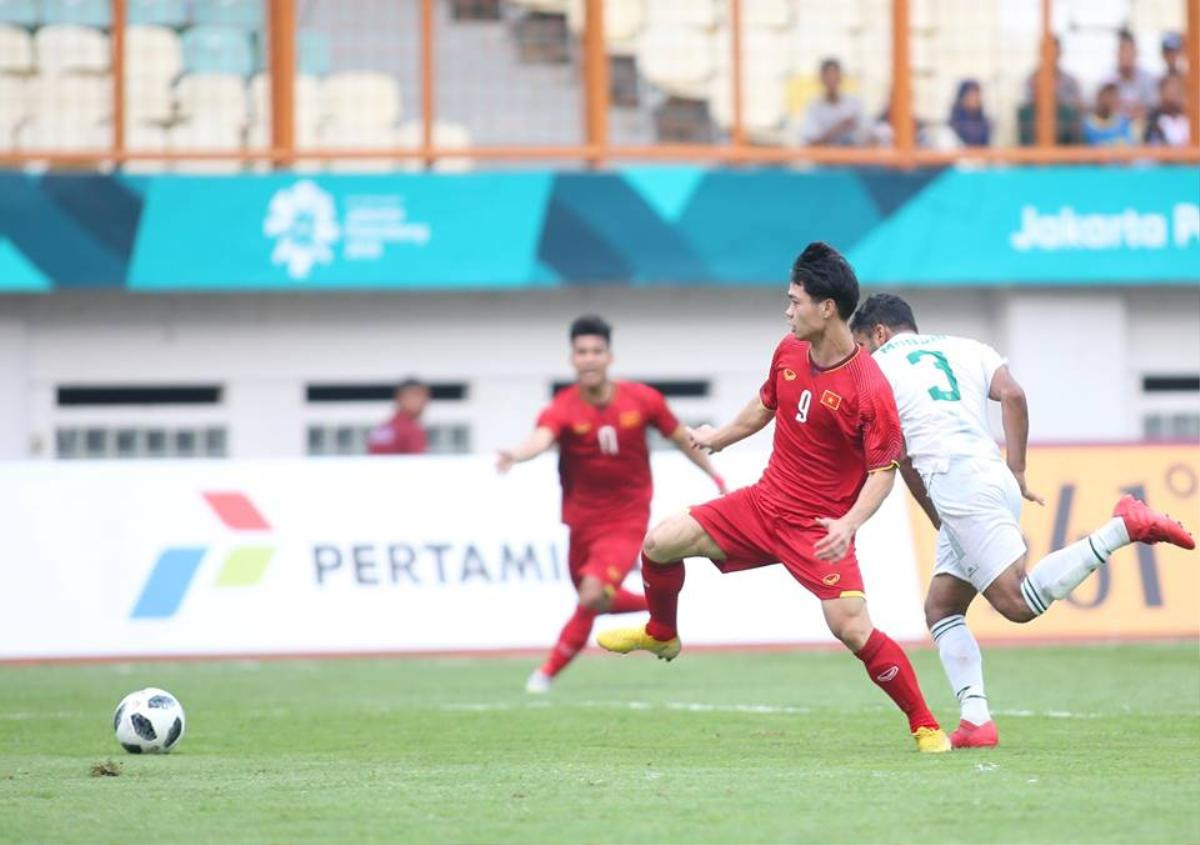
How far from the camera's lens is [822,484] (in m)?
10.2

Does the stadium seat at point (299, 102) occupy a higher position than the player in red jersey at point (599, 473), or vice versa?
the stadium seat at point (299, 102)

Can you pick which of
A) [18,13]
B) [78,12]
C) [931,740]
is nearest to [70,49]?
[78,12]

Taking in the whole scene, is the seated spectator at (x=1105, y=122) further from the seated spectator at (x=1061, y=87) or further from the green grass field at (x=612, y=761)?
the green grass field at (x=612, y=761)

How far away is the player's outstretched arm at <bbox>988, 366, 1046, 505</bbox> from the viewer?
34.5ft

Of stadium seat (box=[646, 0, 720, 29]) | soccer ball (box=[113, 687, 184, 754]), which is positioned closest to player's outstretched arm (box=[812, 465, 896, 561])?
soccer ball (box=[113, 687, 184, 754])

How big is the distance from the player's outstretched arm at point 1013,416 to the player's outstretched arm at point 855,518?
1.00 meters

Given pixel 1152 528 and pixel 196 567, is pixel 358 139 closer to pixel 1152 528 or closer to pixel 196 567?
pixel 196 567

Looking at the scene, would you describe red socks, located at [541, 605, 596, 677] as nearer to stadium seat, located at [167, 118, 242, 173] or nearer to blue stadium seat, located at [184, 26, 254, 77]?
stadium seat, located at [167, 118, 242, 173]

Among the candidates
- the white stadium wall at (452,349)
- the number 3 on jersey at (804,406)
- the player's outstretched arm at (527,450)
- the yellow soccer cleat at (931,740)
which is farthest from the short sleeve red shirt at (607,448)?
the white stadium wall at (452,349)

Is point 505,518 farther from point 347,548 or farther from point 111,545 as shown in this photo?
point 111,545

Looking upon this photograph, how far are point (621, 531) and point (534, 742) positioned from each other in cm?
412

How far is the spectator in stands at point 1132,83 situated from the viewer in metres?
25.0

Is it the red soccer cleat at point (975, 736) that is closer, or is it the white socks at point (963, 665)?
the red soccer cleat at point (975, 736)

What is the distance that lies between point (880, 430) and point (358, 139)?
14953 mm
